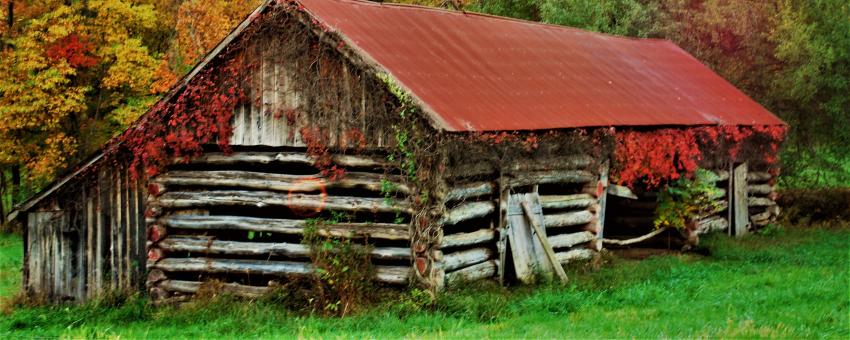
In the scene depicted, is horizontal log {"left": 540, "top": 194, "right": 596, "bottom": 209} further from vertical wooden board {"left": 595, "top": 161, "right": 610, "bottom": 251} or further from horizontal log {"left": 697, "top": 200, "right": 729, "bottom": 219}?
horizontal log {"left": 697, "top": 200, "right": 729, "bottom": 219}

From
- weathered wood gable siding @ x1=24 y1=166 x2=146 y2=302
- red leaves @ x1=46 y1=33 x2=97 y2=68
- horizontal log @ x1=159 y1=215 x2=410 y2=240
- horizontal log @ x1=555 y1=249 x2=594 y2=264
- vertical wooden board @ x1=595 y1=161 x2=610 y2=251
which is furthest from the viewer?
red leaves @ x1=46 y1=33 x2=97 y2=68

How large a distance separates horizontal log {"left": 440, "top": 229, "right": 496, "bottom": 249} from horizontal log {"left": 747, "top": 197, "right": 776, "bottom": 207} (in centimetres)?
1074

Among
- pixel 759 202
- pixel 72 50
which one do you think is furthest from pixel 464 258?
pixel 72 50

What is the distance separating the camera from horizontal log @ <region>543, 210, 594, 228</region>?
1677 centimetres

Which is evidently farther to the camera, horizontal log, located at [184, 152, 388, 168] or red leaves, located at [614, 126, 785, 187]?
red leaves, located at [614, 126, 785, 187]

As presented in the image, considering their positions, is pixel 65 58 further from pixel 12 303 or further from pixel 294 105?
pixel 294 105

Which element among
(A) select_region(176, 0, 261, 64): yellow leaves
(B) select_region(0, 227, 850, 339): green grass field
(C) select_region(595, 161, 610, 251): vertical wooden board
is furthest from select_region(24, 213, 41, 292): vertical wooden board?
(A) select_region(176, 0, 261, 64): yellow leaves

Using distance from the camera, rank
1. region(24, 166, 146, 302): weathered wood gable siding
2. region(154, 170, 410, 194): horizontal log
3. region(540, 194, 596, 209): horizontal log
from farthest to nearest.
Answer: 1. region(24, 166, 146, 302): weathered wood gable siding
2. region(540, 194, 596, 209): horizontal log
3. region(154, 170, 410, 194): horizontal log

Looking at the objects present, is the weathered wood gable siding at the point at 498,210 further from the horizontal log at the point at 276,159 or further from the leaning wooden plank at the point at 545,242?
the horizontal log at the point at 276,159

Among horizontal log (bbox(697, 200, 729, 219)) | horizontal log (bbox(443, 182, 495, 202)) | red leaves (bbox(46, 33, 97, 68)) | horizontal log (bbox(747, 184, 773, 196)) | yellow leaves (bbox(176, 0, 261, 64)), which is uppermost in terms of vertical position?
yellow leaves (bbox(176, 0, 261, 64))

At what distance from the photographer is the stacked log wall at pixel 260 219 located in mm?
14656

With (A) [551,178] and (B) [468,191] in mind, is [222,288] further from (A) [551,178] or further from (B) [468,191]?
(A) [551,178]

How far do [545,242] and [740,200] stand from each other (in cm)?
928

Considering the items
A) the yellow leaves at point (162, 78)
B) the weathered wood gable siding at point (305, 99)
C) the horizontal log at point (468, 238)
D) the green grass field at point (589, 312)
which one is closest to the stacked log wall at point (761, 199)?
the green grass field at point (589, 312)
